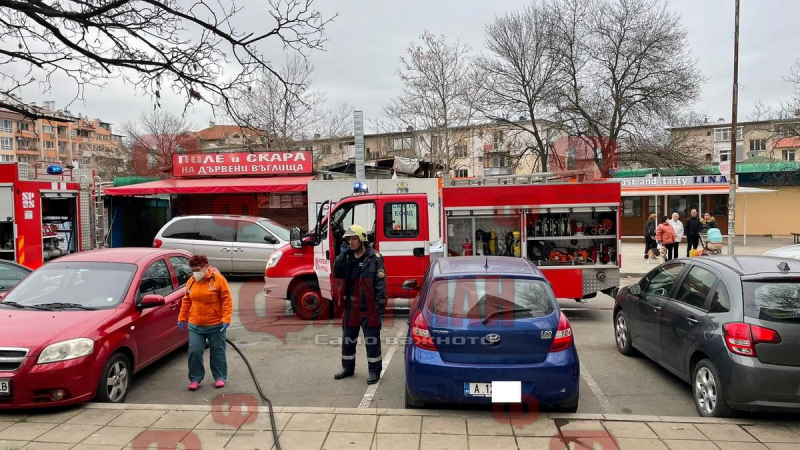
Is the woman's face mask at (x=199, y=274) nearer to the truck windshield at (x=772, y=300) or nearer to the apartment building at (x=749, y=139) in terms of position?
the truck windshield at (x=772, y=300)

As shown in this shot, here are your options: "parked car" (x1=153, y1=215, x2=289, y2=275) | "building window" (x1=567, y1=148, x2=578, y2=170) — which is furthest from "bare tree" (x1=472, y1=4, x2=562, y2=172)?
"parked car" (x1=153, y1=215, x2=289, y2=275)

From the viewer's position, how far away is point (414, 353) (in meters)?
4.76

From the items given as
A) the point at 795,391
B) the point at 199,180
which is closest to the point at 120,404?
the point at 795,391

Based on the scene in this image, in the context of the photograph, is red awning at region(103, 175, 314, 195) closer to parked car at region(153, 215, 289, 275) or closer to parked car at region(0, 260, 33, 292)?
parked car at region(153, 215, 289, 275)

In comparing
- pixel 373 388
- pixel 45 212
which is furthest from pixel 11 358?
pixel 45 212

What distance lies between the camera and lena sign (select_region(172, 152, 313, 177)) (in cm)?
1998

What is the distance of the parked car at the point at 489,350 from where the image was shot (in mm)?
4574

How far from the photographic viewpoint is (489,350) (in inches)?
181

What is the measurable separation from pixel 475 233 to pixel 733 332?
5770 mm

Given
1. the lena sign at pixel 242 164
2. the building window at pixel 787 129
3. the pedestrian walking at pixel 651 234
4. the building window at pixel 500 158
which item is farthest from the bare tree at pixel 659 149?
the lena sign at pixel 242 164

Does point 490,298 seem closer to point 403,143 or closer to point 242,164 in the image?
point 242,164

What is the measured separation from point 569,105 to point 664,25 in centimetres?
592

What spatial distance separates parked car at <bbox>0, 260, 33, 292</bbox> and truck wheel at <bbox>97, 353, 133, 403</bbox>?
12.1 feet

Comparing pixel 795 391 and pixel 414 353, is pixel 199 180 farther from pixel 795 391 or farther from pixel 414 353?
pixel 795 391
